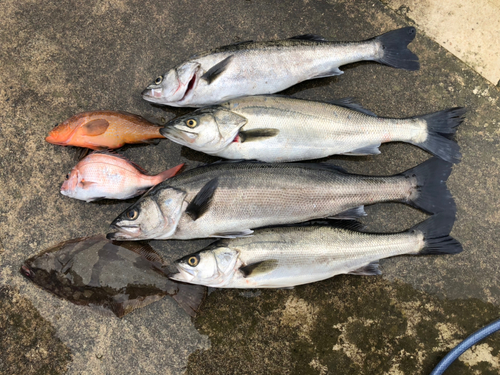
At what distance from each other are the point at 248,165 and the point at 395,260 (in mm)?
1883

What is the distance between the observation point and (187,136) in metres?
3.20

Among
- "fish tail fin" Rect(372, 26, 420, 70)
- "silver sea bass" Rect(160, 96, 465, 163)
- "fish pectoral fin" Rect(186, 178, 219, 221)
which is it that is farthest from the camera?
"fish tail fin" Rect(372, 26, 420, 70)

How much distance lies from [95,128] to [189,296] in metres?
1.94

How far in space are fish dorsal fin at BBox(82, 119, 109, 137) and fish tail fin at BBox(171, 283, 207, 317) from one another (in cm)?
173


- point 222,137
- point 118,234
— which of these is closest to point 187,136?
point 222,137

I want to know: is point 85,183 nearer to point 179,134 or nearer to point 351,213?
point 179,134

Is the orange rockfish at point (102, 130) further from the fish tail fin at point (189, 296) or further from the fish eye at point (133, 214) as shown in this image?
the fish tail fin at point (189, 296)

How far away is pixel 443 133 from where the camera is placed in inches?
137

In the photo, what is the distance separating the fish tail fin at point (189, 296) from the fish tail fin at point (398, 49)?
10.1ft

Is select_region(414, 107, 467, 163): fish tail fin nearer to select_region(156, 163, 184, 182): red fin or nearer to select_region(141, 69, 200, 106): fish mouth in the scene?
select_region(141, 69, 200, 106): fish mouth

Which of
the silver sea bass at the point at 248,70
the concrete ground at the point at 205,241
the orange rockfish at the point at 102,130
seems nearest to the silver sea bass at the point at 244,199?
the concrete ground at the point at 205,241

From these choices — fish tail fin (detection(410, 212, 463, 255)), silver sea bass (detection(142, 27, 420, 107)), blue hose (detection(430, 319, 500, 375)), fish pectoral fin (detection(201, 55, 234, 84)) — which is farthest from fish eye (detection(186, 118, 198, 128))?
blue hose (detection(430, 319, 500, 375))

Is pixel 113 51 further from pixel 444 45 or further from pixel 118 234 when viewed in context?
pixel 444 45

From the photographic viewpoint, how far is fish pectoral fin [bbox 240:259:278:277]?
313cm
